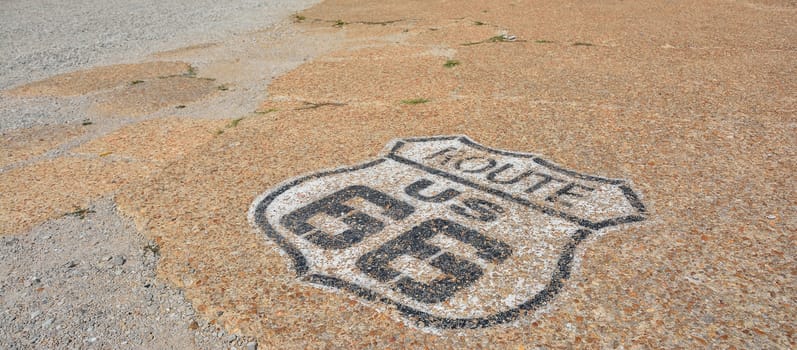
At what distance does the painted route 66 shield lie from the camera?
288 cm

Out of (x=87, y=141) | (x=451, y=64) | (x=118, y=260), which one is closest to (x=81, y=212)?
(x=118, y=260)

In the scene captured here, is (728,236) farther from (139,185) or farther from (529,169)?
(139,185)

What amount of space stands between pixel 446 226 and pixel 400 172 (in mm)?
826

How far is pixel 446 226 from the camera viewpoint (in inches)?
135


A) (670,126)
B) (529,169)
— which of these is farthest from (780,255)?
(670,126)

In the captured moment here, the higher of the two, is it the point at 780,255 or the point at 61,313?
the point at 780,255

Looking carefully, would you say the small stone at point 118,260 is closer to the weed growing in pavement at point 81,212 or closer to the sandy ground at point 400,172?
the sandy ground at point 400,172

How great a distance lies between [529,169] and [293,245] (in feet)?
5.79

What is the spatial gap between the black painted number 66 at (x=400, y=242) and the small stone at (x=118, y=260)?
0.91 meters

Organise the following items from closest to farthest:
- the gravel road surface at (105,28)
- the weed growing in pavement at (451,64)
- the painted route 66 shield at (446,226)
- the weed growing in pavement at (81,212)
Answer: the painted route 66 shield at (446,226), the weed growing in pavement at (81,212), the weed growing in pavement at (451,64), the gravel road surface at (105,28)

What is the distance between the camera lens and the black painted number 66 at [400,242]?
9.68 ft

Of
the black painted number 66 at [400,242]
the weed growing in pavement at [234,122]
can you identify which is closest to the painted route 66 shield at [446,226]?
the black painted number 66 at [400,242]

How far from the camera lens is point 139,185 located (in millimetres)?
4273

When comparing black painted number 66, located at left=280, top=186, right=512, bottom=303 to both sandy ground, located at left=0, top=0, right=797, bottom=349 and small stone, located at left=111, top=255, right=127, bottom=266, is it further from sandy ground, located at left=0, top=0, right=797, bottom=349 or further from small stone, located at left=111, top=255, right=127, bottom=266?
small stone, located at left=111, top=255, right=127, bottom=266
